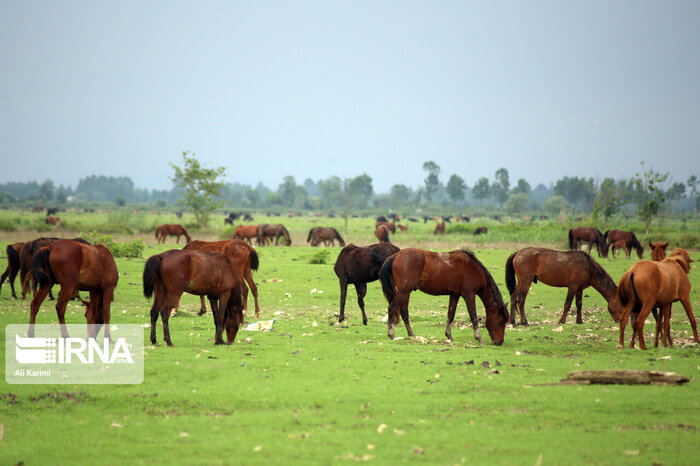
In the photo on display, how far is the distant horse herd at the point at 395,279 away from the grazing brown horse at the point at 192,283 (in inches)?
0.8

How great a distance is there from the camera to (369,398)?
8.35 m

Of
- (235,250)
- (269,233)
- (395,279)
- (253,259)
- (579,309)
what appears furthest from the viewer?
(269,233)

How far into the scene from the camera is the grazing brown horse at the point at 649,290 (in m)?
11.7

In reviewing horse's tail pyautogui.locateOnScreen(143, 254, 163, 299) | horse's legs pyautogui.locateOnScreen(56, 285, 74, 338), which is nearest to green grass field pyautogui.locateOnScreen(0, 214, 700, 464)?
horse's tail pyautogui.locateOnScreen(143, 254, 163, 299)

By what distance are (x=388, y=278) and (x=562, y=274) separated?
524 centimetres

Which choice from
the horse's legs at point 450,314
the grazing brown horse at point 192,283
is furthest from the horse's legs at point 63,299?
the horse's legs at point 450,314

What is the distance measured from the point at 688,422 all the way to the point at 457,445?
3.17 meters

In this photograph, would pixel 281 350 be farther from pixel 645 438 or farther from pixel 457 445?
pixel 645 438

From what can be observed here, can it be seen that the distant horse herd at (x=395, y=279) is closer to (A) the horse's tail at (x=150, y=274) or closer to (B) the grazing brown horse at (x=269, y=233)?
(A) the horse's tail at (x=150, y=274)

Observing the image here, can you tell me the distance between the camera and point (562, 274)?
51.3 feet

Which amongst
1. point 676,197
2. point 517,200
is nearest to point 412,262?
point 517,200

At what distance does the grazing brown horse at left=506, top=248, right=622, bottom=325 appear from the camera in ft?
50.8

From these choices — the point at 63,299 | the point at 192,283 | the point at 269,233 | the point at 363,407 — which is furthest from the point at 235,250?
the point at 269,233

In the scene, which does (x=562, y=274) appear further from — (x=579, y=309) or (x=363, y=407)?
(x=363, y=407)
